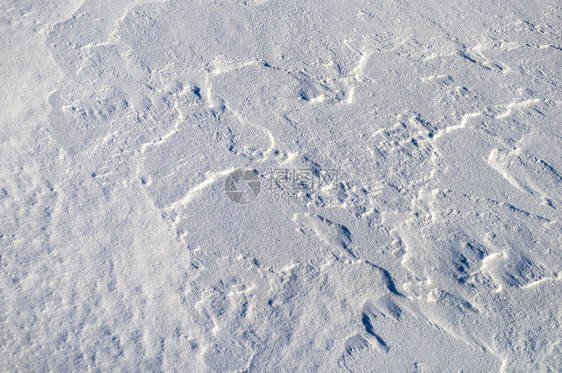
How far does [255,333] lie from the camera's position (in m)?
1.38

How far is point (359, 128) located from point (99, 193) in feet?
2.78

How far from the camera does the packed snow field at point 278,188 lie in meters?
1.38

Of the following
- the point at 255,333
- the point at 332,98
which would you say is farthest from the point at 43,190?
the point at 332,98
